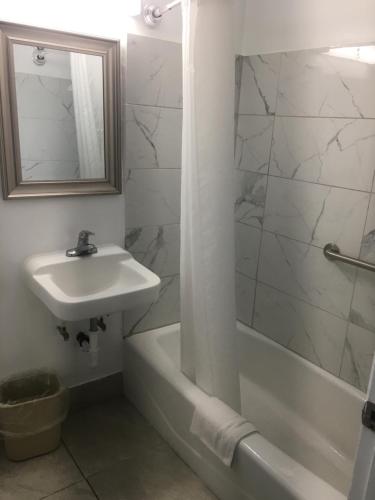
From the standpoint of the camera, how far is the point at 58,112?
5.42ft

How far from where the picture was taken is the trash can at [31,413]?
5.67 feet

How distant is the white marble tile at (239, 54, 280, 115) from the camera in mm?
1926

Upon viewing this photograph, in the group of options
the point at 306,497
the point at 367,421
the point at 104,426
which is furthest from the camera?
the point at 104,426

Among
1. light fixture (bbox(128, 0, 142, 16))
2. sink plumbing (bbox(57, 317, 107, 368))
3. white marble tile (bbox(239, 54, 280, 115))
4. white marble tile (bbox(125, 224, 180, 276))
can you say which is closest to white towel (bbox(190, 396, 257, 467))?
sink plumbing (bbox(57, 317, 107, 368))

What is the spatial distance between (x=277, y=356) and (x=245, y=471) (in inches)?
29.3

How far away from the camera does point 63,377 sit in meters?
2.03

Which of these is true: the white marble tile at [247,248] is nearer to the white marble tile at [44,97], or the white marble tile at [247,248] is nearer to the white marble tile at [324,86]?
the white marble tile at [324,86]

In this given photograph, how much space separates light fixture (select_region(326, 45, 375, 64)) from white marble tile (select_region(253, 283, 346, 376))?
3.40ft

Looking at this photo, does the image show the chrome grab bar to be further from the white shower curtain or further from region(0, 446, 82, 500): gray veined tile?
region(0, 446, 82, 500): gray veined tile

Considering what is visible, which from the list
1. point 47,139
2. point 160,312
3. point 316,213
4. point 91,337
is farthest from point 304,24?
point 91,337

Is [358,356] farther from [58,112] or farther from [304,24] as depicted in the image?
[58,112]

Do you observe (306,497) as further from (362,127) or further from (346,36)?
(346,36)

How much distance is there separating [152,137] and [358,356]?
1.32 m

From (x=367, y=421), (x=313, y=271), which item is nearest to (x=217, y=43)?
(x=313, y=271)
